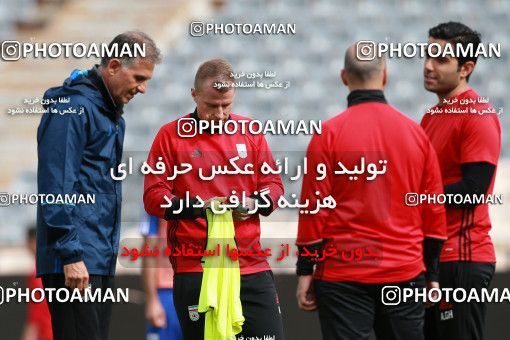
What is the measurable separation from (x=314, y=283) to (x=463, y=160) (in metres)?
0.91

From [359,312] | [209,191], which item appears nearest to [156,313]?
[209,191]

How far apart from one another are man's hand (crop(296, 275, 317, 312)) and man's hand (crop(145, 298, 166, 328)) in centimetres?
169

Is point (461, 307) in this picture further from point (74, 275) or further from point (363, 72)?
point (74, 275)

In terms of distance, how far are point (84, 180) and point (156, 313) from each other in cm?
152

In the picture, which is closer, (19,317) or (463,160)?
(463,160)

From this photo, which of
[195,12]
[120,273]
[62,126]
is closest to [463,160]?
[62,126]

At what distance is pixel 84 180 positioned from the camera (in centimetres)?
461

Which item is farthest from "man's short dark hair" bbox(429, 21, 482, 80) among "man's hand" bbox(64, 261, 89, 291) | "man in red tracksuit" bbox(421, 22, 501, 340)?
"man's hand" bbox(64, 261, 89, 291)

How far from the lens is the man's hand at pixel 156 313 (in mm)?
5938

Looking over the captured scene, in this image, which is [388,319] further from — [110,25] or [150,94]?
[110,25]

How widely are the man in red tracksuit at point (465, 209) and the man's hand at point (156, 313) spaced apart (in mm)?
1555

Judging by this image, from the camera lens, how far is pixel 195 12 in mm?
14453

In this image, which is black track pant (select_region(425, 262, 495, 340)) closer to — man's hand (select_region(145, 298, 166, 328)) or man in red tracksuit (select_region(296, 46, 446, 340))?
man in red tracksuit (select_region(296, 46, 446, 340))

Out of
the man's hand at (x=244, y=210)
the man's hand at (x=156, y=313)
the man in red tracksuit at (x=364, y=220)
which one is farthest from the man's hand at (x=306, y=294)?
the man's hand at (x=156, y=313)
